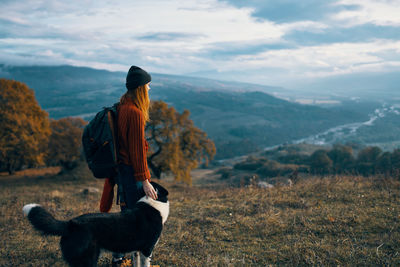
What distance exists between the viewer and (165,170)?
92.8ft

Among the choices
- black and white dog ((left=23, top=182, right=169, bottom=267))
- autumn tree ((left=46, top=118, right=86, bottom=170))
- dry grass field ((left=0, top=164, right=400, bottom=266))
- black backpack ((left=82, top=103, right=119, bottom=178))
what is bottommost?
autumn tree ((left=46, top=118, right=86, bottom=170))

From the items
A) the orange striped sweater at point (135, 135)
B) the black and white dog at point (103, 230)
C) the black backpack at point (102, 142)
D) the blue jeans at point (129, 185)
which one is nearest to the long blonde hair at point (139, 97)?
the orange striped sweater at point (135, 135)

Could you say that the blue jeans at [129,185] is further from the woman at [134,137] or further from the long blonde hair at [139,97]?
the long blonde hair at [139,97]

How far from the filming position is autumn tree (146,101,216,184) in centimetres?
2672

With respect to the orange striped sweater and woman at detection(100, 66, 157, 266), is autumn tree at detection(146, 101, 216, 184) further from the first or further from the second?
the orange striped sweater

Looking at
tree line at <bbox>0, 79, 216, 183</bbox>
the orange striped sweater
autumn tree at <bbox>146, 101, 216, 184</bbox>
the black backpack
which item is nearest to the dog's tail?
the black backpack

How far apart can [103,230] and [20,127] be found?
27.1 meters

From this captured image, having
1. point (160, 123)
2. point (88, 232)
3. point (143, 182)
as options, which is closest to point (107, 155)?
point (143, 182)

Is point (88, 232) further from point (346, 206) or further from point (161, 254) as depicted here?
point (346, 206)

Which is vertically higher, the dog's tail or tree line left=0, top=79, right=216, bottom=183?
the dog's tail

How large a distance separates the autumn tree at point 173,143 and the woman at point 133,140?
22647mm

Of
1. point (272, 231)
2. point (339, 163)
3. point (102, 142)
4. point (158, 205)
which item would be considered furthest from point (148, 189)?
point (339, 163)

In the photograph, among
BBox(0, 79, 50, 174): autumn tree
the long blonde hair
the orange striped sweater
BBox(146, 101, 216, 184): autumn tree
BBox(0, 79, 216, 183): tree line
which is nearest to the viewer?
the orange striped sweater

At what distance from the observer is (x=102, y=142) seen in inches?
141
